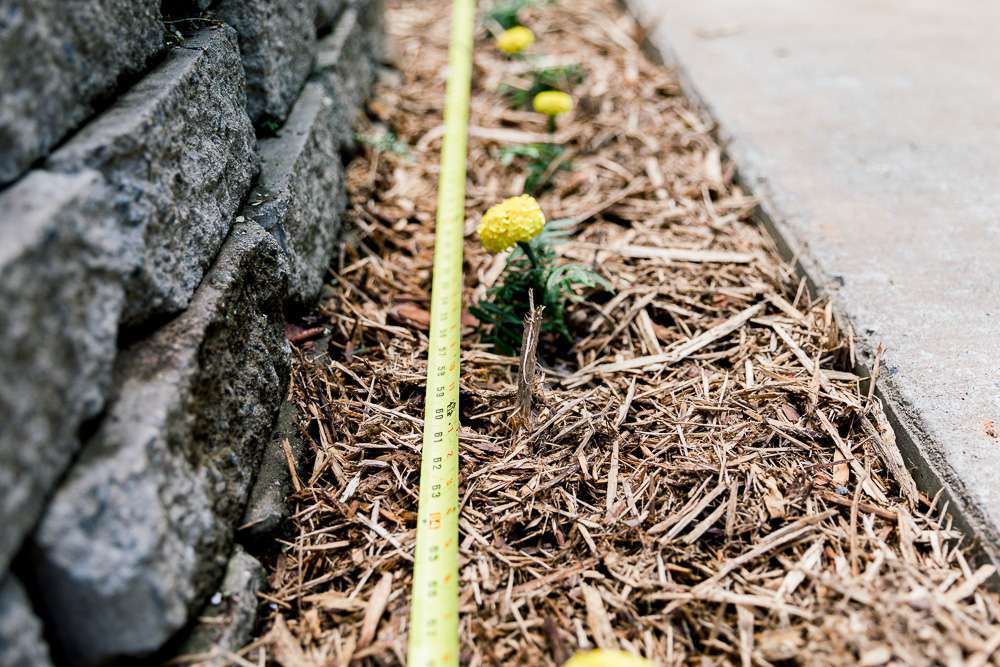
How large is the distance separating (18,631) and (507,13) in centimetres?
324

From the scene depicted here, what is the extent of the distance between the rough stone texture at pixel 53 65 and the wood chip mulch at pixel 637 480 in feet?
2.54

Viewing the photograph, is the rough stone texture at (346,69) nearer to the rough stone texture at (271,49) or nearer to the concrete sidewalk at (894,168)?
the rough stone texture at (271,49)

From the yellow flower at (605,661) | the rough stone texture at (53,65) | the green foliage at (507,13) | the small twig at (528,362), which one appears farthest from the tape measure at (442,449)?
the green foliage at (507,13)

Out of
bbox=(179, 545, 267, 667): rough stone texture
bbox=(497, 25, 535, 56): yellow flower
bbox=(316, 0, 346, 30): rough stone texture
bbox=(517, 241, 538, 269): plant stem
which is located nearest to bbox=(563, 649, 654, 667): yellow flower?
bbox=(179, 545, 267, 667): rough stone texture

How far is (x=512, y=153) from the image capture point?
2.78m

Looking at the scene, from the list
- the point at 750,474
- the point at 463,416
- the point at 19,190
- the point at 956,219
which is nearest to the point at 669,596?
the point at 750,474

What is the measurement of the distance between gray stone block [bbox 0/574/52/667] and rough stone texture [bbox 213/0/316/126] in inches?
54.0

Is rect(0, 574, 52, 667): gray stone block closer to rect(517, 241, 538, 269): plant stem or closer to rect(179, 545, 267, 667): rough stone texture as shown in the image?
rect(179, 545, 267, 667): rough stone texture

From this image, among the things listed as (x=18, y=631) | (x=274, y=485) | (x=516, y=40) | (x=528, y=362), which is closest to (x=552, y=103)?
(x=516, y=40)

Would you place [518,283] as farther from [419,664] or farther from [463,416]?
[419,664]

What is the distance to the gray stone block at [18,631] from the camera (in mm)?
1085

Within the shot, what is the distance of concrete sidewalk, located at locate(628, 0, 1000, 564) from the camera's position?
1.77 m

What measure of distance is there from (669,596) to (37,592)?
106cm

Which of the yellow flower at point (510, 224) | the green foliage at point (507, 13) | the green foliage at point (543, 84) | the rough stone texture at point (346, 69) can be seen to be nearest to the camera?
the yellow flower at point (510, 224)
